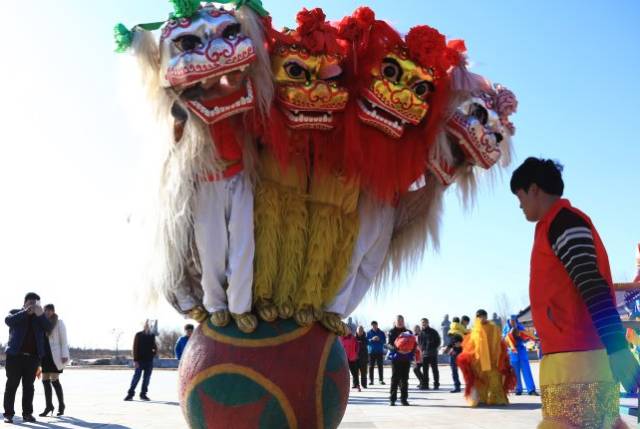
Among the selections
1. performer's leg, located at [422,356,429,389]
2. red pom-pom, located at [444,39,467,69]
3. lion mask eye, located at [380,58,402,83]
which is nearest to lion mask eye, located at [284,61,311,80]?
lion mask eye, located at [380,58,402,83]

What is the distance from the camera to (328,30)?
3.77 m

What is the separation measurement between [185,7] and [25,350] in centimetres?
614

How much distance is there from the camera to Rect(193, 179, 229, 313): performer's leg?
3.79 metres

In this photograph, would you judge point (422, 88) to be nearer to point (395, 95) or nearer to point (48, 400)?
point (395, 95)

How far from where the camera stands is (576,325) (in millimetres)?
2678

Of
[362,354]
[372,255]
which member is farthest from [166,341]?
[372,255]

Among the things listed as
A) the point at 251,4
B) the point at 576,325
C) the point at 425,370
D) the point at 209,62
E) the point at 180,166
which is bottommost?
the point at 425,370

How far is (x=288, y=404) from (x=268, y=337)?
38 cm

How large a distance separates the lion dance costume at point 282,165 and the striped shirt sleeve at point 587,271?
133 cm

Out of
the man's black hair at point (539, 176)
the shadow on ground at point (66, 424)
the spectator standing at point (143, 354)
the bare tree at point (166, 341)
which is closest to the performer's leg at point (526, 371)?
the spectator standing at point (143, 354)

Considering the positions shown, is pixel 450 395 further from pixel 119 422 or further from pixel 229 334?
pixel 229 334

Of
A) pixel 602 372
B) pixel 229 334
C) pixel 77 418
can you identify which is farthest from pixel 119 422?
pixel 602 372

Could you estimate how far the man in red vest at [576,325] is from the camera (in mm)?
2510

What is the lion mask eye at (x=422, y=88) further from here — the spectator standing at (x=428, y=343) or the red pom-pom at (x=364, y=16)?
the spectator standing at (x=428, y=343)
